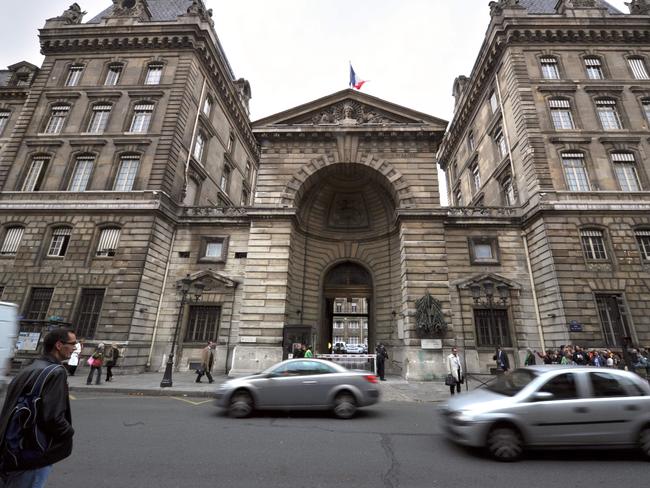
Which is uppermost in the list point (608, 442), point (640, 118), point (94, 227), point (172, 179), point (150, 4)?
point (150, 4)

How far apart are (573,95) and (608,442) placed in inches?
955

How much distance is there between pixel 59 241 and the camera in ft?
64.4

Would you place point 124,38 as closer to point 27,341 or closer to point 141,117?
point 141,117

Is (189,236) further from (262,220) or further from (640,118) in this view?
(640,118)

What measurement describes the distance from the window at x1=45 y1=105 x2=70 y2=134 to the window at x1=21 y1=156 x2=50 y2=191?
2380 millimetres

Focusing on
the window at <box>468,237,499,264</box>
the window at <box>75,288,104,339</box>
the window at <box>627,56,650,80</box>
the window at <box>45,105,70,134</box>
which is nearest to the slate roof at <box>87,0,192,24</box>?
the window at <box>45,105,70,134</box>

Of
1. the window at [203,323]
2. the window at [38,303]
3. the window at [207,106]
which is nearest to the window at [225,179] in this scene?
the window at [207,106]

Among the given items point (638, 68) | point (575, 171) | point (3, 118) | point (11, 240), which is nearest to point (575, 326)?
point (575, 171)

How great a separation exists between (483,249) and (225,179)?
22895mm

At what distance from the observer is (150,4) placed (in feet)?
94.6

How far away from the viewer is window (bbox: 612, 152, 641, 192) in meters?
19.5

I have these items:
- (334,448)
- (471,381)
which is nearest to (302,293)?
(471,381)

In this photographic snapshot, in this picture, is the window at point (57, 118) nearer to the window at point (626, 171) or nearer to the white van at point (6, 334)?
the white van at point (6, 334)

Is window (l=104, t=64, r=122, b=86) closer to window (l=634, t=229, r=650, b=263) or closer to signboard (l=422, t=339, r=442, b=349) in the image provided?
signboard (l=422, t=339, r=442, b=349)
